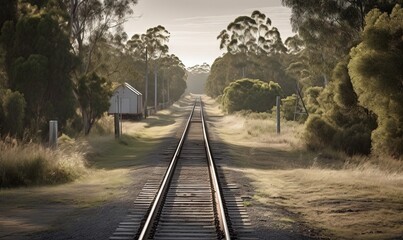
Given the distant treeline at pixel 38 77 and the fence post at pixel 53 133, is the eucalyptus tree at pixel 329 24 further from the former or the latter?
the fence post at pixel 53 133

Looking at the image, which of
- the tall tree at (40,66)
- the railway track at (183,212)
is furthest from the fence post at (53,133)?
the railway track at (183,212)

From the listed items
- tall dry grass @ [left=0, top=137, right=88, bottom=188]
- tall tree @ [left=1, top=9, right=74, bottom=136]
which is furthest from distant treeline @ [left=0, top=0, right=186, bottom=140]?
tall dry grass @ [left=0, top=137, right=88, bottom=188]

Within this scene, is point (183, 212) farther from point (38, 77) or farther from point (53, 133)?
point (38, 77)

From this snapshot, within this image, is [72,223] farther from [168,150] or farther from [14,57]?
[14,57]

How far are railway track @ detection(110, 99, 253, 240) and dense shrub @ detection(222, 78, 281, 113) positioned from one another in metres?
43.0

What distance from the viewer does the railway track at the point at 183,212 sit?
791cm

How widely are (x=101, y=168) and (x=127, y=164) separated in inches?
45.3

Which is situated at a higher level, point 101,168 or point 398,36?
point 398,36

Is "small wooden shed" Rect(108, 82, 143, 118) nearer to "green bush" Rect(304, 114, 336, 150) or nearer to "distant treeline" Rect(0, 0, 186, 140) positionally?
"distant treeline" Rect(0, 0, 186, 140)

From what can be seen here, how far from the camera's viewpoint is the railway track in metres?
7.91

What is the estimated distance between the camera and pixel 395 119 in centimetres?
1748

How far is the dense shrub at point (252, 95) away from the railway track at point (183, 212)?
43047mm

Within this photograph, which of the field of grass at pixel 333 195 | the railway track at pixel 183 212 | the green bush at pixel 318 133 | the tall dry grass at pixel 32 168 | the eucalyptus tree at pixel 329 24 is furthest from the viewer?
the eucalyptus tree at pixel 329 24

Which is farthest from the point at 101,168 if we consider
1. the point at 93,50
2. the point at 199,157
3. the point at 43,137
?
the point at 93,50
